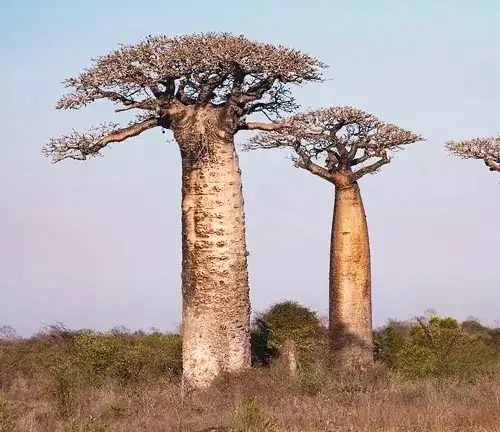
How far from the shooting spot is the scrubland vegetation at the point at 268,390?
7992 mm

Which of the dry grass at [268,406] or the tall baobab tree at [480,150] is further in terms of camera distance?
the tall baobab tree at [480,150]

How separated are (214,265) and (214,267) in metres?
0.03

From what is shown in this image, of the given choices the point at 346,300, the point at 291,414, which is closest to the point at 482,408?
the point at 291,414

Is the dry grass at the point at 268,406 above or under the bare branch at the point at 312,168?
under

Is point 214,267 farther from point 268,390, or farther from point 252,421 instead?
point 252,421

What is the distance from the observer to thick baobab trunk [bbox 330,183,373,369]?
16.3 meters

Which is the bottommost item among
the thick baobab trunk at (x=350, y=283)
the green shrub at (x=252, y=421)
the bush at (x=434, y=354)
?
the green shrub at (x=252, y=421)

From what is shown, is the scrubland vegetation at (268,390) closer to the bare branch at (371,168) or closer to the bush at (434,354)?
the bush at (434,354)

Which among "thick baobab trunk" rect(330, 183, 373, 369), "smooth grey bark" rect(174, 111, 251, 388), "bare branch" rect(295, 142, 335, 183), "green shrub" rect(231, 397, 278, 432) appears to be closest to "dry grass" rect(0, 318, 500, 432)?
"green shrub" rect(231, 397, 278, 432)

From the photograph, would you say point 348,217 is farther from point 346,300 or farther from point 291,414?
point 291,414

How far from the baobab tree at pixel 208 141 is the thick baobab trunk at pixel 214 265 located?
1 cm

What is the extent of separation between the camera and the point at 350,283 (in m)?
16.3

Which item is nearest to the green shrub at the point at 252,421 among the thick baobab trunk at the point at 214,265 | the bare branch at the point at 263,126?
the thick baobab trunk at the point at 214,265

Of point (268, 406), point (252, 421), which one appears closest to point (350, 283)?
point (268, 406)
